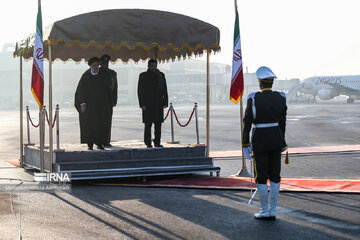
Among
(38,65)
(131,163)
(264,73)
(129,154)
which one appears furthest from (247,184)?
(38,65)

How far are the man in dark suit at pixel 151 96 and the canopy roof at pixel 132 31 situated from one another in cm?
79

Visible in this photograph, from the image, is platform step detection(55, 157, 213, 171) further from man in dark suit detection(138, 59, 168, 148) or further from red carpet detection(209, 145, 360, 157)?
red carpet detection(209, 145, 360, 157)

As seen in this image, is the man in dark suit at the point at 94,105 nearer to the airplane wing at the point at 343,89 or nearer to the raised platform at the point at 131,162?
the raised platform at the point at 131,162

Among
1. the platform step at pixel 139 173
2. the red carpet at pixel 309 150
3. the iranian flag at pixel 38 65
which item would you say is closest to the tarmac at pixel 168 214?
the platform step at pixel 139 173

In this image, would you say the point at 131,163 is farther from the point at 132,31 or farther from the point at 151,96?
the point at 132,31

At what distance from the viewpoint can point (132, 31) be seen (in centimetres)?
1084

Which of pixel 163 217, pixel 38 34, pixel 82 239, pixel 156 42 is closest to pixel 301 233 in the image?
pixel 163 217

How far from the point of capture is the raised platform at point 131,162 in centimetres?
1048

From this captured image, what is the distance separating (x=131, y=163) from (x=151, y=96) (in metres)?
1.78

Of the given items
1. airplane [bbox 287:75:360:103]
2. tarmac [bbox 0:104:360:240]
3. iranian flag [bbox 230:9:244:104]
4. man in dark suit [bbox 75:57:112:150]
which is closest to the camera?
tarmac [bbox 0:104:360:240]

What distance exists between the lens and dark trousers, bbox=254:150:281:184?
723 centimetres

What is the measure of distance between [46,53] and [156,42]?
164 inches

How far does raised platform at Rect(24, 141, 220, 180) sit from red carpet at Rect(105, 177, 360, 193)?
0.25m

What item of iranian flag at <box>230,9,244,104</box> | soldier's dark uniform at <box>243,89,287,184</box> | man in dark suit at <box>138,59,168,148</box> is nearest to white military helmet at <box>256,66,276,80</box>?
soldier's dark uniform at <box>243,89,287,184</box>
